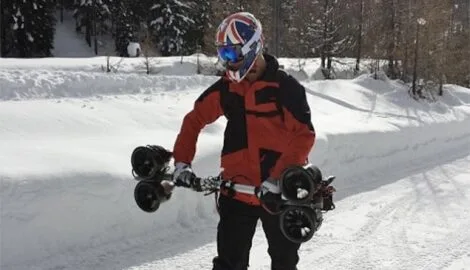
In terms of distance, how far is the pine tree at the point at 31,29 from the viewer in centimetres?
3378

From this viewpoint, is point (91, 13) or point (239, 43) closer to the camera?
point (239, 43)

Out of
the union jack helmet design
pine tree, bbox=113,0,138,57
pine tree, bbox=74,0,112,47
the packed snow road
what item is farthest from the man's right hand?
pine tree, bbox=74,0,112,47

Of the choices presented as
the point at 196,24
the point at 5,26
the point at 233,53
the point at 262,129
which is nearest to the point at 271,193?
the point at 262,129

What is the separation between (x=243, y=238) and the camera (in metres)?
3.14

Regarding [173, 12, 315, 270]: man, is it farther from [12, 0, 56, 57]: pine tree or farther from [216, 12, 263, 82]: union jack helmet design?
[12, 0, 56, 57]: pine tree

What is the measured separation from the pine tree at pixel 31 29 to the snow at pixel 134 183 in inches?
950

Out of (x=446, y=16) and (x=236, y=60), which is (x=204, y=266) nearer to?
(x=236, y=60)

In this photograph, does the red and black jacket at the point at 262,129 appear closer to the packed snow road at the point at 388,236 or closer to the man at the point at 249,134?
the man at the point at 249,134

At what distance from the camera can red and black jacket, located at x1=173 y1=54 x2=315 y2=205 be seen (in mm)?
2934

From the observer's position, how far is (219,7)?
24781 mm

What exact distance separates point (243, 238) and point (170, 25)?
1389 inches

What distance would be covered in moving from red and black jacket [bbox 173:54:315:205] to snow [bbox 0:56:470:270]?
210 centimetres

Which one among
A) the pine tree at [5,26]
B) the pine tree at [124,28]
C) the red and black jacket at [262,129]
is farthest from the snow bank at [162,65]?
the pine tree at [124,28]

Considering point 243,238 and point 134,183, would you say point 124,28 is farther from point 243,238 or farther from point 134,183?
point 243,238
